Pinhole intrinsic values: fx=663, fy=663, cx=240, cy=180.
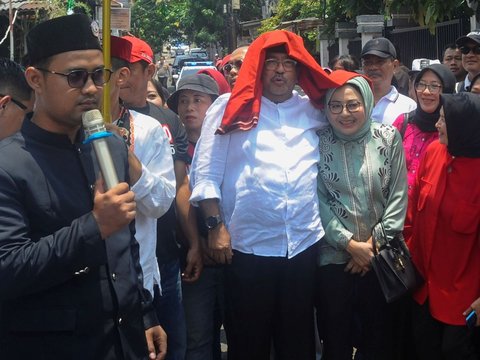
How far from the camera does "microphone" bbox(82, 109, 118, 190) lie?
1839 millimetres

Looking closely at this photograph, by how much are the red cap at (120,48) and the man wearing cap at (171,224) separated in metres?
0.12

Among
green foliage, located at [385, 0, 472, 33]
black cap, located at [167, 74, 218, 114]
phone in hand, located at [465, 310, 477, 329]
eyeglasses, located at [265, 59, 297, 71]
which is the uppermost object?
green foliage, located at [385, 0, 472, 33]

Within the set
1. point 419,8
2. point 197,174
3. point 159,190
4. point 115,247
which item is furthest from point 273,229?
point 419,8

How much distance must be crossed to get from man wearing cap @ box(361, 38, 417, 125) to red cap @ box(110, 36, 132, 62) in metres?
2.18

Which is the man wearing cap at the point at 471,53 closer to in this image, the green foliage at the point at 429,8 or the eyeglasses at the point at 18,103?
the green foliage at the point at 429,8

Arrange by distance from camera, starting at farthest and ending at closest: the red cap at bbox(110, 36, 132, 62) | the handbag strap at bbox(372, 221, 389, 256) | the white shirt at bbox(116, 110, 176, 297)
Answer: the handbag strap at bbox(372, 221, 389, 256) → the red cap at bbox(110, 36, 132, 62) → the white shirt at bbox(116, 110, 176, 297)

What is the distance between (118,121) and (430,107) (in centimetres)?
208

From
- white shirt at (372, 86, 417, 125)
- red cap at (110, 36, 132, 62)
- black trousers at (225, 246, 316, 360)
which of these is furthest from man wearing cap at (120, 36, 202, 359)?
white shirt at (372, 86, 417, 125)

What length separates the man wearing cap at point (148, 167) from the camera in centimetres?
287

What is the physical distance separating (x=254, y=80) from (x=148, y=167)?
2.67ft

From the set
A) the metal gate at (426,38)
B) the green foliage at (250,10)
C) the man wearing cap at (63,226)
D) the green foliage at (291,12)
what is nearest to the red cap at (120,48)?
the man wearing cap at (63,226)

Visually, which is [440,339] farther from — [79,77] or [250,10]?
[250,10]

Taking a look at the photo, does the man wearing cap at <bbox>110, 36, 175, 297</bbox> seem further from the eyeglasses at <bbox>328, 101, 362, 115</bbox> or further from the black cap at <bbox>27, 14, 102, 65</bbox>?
the eyeglasses at <bbox>328, 101, 362, 115</bbox>

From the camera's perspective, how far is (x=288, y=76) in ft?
11.8
